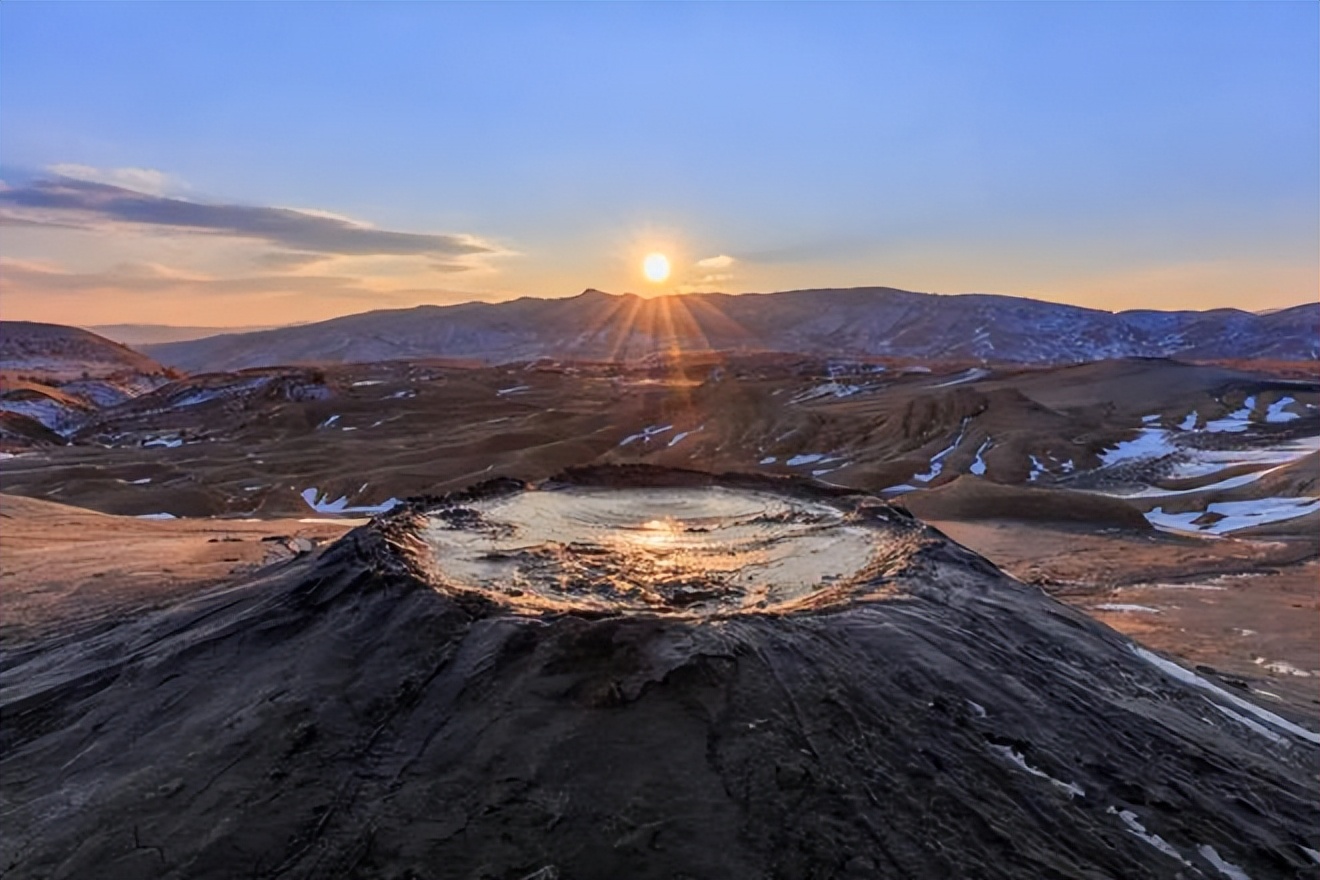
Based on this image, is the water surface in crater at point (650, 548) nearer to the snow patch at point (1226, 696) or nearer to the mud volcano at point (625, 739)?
the mud volcano at point (625, 739)

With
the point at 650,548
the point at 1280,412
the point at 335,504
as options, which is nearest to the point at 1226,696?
the point at 650,548

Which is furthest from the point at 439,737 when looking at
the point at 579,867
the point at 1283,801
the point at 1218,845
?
the point at 1283,801

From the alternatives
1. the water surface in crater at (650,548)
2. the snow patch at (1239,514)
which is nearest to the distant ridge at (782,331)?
the snow patch at (1239,514)

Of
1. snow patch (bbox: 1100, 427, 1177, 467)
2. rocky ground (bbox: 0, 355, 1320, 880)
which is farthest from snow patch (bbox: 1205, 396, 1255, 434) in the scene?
rocky ground (bbox: 0, 355, 1320, 880)

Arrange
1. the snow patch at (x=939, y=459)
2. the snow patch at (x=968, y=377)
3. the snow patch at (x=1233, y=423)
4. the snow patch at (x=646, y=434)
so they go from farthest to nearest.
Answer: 1. the snow patch at (x=968, y=377)
2. the snow patch at (x=646, y=434)
3. the snow patch at (x=1233, y=423)
4. the snow patch at (x=939, y=459)

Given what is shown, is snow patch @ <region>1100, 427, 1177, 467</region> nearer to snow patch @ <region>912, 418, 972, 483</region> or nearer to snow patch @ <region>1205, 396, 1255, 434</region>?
snow patch @ <region>1205, 396, 1255, 434</region>

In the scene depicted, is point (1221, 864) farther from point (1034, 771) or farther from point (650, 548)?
point (650, 548)

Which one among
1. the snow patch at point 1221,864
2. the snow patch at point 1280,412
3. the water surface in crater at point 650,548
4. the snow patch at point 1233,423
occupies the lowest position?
the snow patch at point 1233,423
